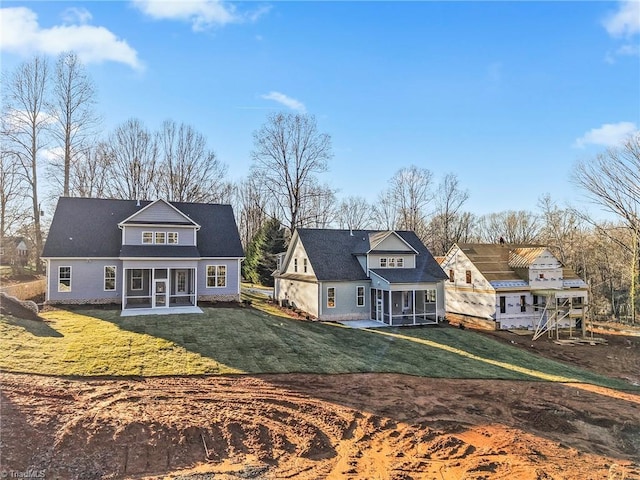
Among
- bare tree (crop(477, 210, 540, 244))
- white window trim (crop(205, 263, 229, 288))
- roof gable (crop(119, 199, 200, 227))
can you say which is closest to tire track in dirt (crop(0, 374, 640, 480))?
white window trim (crop(205, 263, 229, 288))

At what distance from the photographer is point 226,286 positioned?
2436 cm

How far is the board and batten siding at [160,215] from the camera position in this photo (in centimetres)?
2227

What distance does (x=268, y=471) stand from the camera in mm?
7738

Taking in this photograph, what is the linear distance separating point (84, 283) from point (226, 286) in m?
7.68

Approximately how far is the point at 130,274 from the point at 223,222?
6.68 m

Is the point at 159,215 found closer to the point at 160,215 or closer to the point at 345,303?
the point at 160,215

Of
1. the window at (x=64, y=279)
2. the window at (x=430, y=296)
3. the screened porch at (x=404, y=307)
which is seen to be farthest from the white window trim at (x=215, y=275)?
the window at (x=430, y=296)

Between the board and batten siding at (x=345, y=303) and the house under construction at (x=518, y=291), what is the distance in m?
8.64

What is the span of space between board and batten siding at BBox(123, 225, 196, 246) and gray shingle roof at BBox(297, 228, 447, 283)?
6995mm

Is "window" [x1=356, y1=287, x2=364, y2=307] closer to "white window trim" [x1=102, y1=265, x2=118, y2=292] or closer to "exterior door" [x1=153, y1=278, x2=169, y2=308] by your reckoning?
"exterior door" [x1=153, y1=278, x2=169, y2=308]

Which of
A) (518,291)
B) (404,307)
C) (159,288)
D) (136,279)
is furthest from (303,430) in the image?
(518,291)

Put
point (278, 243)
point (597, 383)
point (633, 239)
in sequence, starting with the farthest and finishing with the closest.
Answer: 1. point (278, 243)
2. point (633, 239)
3. point (597, 383)

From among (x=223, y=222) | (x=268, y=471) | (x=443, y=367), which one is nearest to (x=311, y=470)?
(x=268, y=471)

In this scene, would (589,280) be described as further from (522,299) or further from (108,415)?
(108,415)
